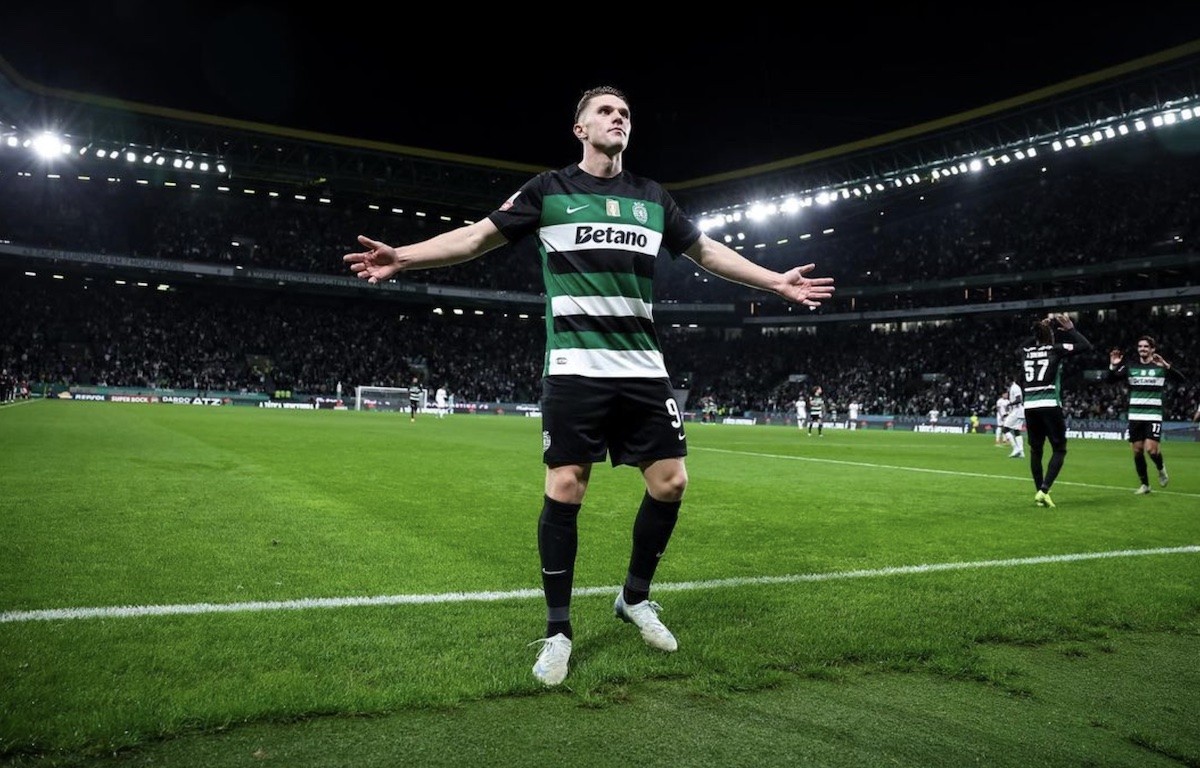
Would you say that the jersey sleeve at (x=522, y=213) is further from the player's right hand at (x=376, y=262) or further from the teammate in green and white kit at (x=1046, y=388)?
the teammate in green and white kit at (x=1046, y=388)

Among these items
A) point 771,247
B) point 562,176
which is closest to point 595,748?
point 562,176

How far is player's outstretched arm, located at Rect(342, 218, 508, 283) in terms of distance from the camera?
3320mm

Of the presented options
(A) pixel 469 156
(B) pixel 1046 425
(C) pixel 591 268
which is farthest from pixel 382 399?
(C) pixel 591 268

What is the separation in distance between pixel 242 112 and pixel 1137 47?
41.2m

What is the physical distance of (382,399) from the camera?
163 feet

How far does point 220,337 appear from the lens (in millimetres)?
52250

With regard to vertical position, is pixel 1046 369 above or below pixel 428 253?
below

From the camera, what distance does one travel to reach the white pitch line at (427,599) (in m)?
3.45

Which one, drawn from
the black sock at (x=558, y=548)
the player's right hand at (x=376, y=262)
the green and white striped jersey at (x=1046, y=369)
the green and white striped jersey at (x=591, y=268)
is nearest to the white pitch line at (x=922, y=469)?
the green and white striped jersey at (x=1046, y=369)

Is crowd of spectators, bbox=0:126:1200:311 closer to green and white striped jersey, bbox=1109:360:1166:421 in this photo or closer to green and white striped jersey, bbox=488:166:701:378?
green and white striped jersey, bbox=1109:360:1166:421

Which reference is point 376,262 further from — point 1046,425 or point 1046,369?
point 1046,425

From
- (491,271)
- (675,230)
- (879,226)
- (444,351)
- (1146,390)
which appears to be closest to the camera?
(675,230)

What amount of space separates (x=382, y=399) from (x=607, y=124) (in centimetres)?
4849

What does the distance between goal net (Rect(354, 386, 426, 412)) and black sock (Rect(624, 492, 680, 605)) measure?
46.2 m
